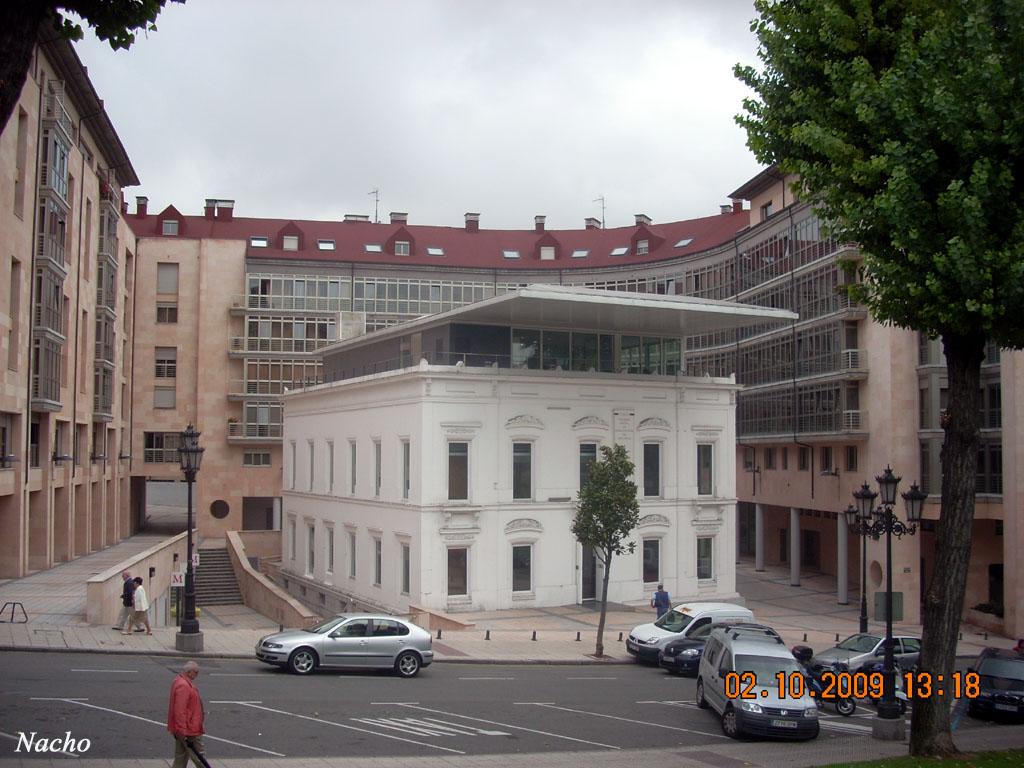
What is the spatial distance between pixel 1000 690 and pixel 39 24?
22104 mm

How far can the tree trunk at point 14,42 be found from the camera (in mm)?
9383

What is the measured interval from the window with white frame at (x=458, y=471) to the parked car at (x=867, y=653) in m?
15.2

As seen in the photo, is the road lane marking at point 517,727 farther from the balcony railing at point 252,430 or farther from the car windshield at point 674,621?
the balcony railing at point 252,430

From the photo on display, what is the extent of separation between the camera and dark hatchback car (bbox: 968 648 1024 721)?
22.1 metres

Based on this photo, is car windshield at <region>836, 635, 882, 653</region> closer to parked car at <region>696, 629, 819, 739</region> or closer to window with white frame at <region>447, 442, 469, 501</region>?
parked car at <region>696, 629, 819, 739</region>

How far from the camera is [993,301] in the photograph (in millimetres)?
15031

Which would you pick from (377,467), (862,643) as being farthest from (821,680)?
(377,467)

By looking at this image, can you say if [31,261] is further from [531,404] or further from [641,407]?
[641,407]

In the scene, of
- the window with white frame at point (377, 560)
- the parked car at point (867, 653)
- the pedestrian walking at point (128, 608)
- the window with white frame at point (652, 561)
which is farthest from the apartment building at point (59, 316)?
the parked car at point (867, 653)

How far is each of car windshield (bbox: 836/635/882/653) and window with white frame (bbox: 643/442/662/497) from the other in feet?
50.6

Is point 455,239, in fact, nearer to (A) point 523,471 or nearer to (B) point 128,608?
(A) point 523,471

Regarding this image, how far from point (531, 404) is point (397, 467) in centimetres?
565

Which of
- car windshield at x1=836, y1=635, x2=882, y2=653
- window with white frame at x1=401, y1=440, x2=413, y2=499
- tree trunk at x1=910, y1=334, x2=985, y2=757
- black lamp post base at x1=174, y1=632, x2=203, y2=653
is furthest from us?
window with white frame at x1=401, y1=440, x2=413, y2=499

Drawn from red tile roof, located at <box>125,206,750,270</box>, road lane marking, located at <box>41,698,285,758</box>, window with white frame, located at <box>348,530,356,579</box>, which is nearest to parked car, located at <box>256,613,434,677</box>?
road lane marking, located at <box>41,698,285,758</box>
